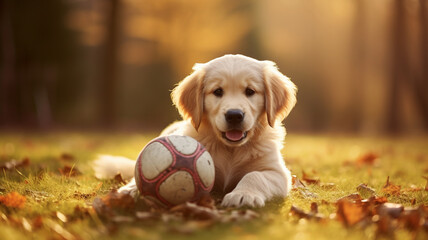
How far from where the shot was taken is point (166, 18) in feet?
60.1

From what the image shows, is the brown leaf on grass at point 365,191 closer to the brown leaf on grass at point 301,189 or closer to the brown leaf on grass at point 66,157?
the brown leaf on grass at point 301,189

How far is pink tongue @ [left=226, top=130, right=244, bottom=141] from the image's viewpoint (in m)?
3.62

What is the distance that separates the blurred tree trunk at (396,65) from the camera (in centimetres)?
1425

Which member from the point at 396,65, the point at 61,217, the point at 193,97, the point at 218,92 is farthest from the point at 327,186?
the point at 396,65

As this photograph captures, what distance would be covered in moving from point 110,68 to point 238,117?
1208 cm

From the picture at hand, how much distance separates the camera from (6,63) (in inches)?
575

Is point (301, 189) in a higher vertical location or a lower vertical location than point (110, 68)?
higher

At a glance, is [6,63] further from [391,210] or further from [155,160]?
[391,210]

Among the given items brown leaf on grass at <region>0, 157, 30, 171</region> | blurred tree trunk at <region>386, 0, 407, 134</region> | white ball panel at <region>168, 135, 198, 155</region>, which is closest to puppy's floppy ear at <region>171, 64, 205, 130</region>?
white ball panel at <region>168, 135, 198, 155</region>

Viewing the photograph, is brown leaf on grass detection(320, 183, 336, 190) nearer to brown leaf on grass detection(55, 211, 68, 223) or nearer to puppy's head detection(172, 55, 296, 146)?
puppy's head detection(172, 55, 296, 146)

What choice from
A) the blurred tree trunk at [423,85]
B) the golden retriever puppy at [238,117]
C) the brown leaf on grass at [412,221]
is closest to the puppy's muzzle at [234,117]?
the golden retriever puppy at [238,117]

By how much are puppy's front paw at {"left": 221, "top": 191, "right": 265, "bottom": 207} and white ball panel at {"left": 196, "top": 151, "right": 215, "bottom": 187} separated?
7.0 inches

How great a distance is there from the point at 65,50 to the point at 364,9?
38.4 feet

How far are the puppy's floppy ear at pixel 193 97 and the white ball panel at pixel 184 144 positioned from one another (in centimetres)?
71
